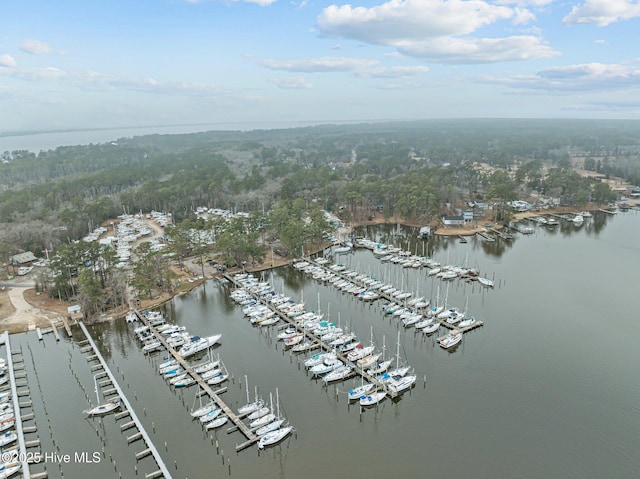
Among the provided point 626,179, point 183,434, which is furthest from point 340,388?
point 626,179

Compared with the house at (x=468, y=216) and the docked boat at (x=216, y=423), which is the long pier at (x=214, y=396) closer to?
the docked boat at (x=216, y=423)

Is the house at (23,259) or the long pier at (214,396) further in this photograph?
the house at (23,259)

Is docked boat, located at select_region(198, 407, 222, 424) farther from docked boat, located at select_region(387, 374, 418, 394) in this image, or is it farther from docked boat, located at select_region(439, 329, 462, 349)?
docked boat, located at select_region(439, 329, 462, 349)

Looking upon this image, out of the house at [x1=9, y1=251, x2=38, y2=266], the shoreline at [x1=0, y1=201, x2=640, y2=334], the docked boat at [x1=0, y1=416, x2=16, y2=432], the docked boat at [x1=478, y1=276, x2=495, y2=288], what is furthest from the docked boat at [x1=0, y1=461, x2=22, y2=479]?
the docked boat at [x1=478, y1=276, x2=495, y2=288]

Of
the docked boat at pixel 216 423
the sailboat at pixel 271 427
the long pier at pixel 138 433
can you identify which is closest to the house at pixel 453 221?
the sailboat at pixel 271 427

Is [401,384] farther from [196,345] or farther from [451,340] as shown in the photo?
[196,345]

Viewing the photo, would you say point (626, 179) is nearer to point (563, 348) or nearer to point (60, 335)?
point (563, 348)

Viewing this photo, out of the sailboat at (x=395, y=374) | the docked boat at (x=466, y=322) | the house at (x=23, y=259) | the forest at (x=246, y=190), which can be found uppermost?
the forest at (x=246, y=190)
